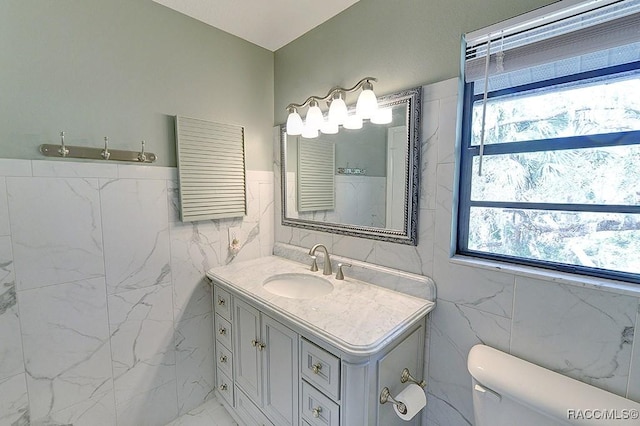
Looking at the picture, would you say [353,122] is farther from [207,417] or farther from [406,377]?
[207,417]

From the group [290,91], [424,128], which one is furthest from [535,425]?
[290,91]

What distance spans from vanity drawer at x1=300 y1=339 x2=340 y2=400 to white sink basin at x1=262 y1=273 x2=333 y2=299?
0.47m

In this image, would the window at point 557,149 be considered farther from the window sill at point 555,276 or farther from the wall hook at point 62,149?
the wall hook at point 62,149

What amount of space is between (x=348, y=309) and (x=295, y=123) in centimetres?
114

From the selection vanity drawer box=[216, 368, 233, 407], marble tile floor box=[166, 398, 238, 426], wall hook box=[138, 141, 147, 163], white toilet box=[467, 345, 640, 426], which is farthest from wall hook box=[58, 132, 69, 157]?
white toilet box=[467, 345, 640, 426]

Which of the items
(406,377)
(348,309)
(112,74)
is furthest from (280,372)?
(112,74)

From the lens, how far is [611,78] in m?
0.88

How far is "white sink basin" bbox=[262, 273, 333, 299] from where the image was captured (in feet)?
5.08

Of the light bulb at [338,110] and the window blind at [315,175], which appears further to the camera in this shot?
the window blind at [315,175]

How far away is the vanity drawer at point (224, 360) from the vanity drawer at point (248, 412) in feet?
0.43

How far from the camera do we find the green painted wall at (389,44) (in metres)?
1.08

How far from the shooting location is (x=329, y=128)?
1557 millimetres

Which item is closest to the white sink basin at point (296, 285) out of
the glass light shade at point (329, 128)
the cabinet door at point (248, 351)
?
the cabinet door at point (248, 351)

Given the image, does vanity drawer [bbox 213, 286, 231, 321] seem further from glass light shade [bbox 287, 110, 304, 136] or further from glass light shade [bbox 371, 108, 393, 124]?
glass light shade [bbox 371, 108, 393, 124]
